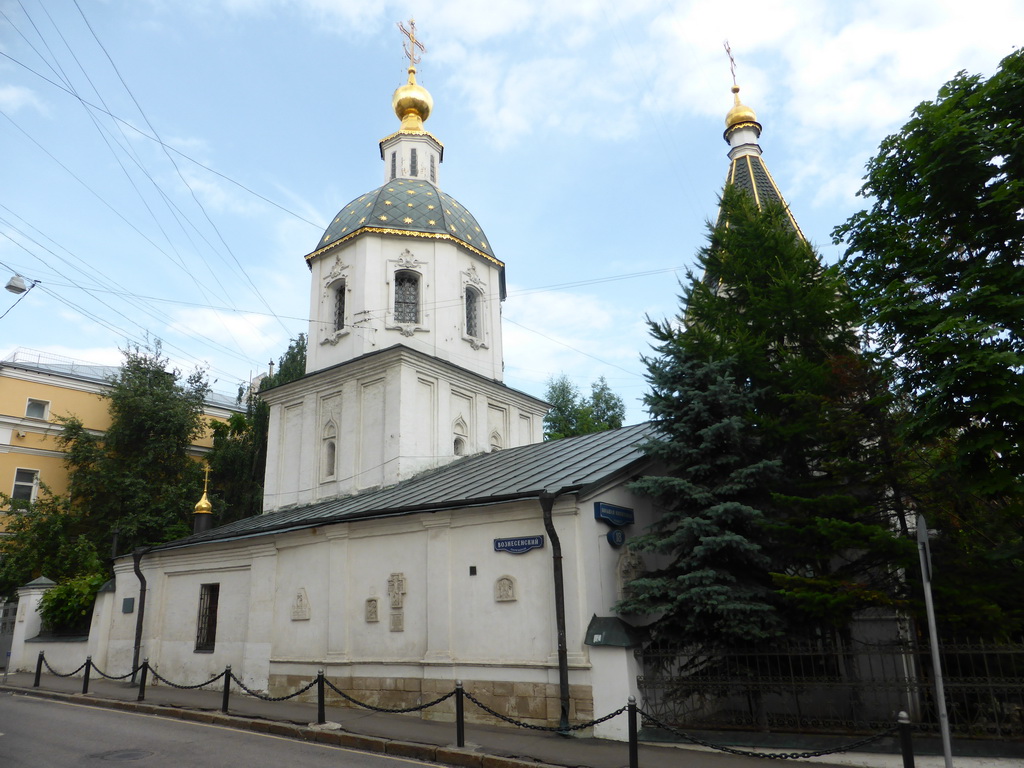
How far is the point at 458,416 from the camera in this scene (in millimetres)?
19484

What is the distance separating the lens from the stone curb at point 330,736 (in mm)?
9203

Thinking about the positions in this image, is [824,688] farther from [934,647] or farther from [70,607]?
[70,607]

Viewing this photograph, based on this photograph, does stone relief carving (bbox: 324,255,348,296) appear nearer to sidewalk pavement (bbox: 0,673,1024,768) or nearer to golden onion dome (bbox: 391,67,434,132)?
golden onion dome (bbox: 391,67,434,132)

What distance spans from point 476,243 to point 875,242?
13088 mm

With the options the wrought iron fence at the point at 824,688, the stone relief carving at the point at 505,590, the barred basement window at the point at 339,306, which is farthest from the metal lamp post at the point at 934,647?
the barred basement window at the point at 339,306

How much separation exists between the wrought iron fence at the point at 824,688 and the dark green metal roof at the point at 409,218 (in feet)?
45.6

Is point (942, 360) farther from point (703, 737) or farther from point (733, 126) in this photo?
point (733, 126)

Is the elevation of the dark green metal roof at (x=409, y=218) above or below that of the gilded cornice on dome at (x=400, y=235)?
above

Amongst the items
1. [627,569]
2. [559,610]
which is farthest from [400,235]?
[559,610]

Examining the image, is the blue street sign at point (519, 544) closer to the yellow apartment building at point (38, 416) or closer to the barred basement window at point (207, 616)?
the barred basement window at point (207, 616)

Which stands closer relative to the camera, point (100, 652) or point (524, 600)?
point (524, 600)

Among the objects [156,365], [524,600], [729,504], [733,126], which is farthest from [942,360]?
[156,365]

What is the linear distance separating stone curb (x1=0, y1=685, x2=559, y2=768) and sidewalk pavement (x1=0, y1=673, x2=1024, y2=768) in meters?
0.01

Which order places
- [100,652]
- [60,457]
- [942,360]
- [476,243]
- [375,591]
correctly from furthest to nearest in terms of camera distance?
1. [60,457]
2. [476,243]
3. [100,652]
4. [375,591]
5. [942,360]
